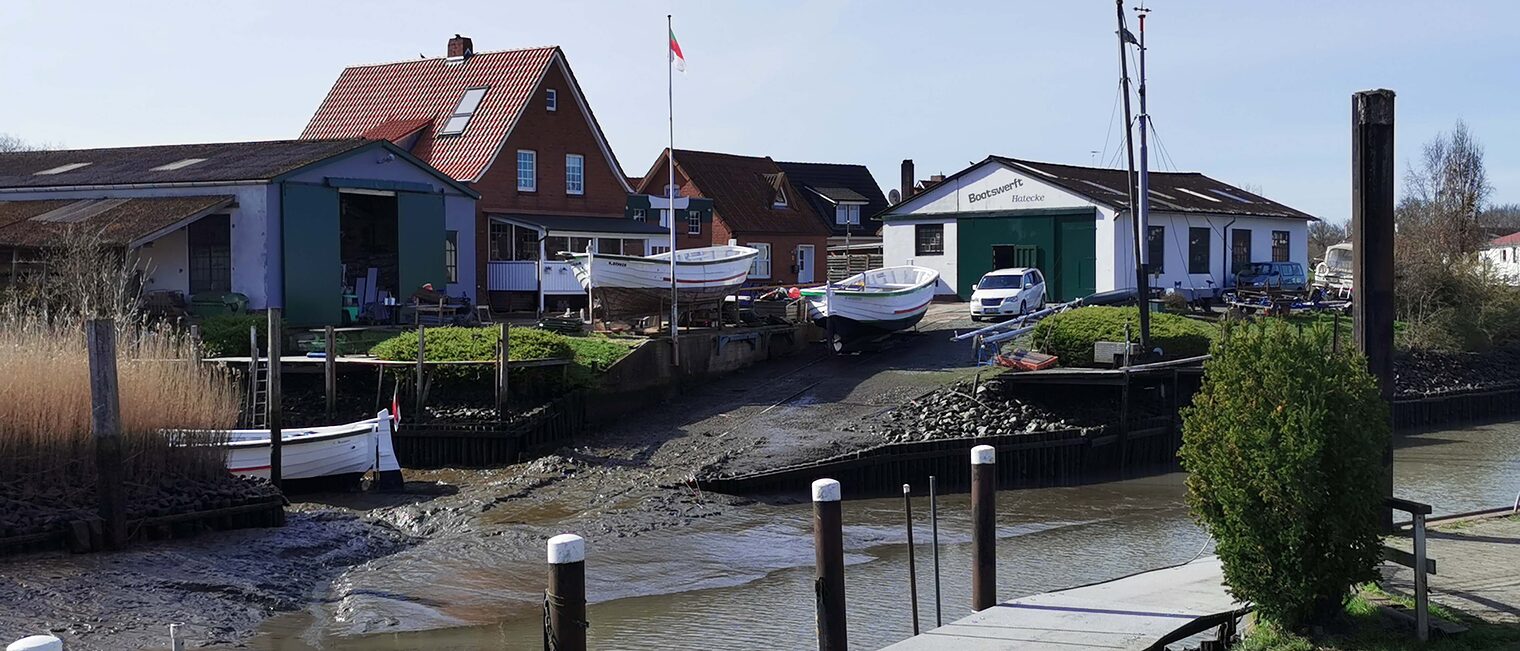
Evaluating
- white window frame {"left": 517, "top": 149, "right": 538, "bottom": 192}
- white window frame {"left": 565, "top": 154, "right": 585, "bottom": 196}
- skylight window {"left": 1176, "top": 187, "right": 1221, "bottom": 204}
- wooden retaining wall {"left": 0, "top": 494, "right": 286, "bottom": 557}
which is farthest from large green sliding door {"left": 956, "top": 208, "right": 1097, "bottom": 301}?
wooden retaining wall {"left": 0, "top": 494, "right": 286, "bottom": 557}

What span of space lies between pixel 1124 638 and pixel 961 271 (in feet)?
120

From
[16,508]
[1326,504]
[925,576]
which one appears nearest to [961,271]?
[925,576]

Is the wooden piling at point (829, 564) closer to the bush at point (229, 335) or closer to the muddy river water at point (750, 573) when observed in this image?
the muddy river water at point (750, 573)

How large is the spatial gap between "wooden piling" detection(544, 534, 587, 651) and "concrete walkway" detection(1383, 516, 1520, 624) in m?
5.99

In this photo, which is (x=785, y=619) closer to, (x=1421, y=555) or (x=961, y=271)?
(x=1421, y=555)

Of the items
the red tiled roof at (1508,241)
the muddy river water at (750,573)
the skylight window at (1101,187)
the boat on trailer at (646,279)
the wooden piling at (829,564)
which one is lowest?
the muddy river water at (750,573)

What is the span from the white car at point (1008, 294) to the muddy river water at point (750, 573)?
13.9m

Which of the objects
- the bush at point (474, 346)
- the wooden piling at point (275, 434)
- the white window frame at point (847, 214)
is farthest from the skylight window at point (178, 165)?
the white window frame at point (847, 214)

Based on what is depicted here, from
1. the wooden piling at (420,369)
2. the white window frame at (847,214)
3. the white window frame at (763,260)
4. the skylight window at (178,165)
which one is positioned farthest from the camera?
the white window frame at (847,214)

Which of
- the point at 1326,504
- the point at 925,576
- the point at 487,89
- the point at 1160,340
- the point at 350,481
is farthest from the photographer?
the point at 487,89

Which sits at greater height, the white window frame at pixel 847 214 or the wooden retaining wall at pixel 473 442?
the white window frame at pixel 847 214

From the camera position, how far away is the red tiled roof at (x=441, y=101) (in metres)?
43.2

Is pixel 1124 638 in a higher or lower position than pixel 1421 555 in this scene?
lower

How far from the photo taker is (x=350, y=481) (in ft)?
70.9
